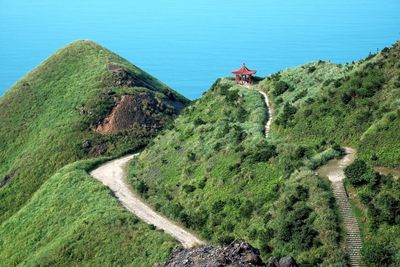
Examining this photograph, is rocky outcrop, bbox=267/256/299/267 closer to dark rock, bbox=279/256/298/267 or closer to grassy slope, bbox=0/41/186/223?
dark rock, bbox=279/256/298/267

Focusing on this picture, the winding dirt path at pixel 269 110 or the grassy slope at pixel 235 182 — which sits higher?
the winding dirt path at pixel 269 110

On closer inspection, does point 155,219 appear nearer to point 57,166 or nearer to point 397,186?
point 397,186

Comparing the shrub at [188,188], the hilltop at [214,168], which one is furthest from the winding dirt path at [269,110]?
the shrub at [188,188]

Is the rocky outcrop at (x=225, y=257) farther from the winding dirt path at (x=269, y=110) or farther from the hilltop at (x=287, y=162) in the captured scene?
the winding dirt path at (x=269, y=110)

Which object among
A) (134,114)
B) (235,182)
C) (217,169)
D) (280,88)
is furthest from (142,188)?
(134,114)

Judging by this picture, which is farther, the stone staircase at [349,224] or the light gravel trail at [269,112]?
the light gravel trail at [269,112]

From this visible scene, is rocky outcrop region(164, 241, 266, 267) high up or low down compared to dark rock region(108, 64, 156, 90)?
down

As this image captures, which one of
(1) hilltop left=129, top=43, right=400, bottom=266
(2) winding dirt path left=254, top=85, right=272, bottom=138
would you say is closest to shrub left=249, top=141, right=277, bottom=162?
(1) hilltop left=129, top=43, right=400, bottom=266
